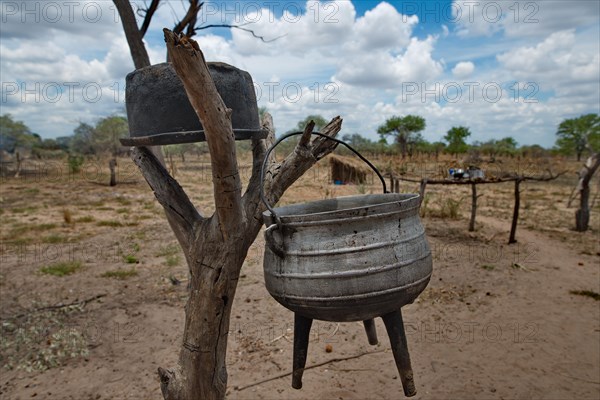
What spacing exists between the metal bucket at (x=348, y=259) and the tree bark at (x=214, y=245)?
0.28 m

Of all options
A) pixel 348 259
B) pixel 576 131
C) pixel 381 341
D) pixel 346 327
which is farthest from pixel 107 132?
pixel 576 131

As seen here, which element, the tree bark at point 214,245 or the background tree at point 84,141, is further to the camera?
the background tree at point 84,141

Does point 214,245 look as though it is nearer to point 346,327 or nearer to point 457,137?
point 346,327

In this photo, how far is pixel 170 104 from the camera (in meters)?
1.94

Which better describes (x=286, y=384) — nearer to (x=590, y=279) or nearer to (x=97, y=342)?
(x=97, y=342)

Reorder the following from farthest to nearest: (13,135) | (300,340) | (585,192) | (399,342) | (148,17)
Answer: (13,135), (585,192), (148,17), (300,340), (399,342)

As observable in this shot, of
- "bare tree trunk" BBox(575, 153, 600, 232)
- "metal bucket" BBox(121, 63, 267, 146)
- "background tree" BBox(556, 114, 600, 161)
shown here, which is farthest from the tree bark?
"background tree" BBox(556, 114, 600, 161)

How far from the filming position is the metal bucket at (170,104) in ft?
6.34

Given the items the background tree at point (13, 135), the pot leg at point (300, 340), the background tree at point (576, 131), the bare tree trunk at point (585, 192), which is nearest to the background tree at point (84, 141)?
the background tree at point (13, 135)

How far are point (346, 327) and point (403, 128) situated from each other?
1328 inches

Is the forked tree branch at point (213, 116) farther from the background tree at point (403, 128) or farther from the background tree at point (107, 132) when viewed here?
the background tree at point (403, 128)

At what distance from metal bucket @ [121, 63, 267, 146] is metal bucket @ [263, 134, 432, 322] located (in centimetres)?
47

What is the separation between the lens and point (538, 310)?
519 cm

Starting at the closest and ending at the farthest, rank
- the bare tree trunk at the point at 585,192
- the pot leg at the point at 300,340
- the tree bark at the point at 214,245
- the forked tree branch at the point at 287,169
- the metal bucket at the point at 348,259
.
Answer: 1. the metal bucket at the point at 348,259
2. the tree bark at the point at 214,245
3. the pot leg at the point at 300,340
4. the forked tree branch at the point at 287,169
5. the bare tree trunk at the point at 585,192
